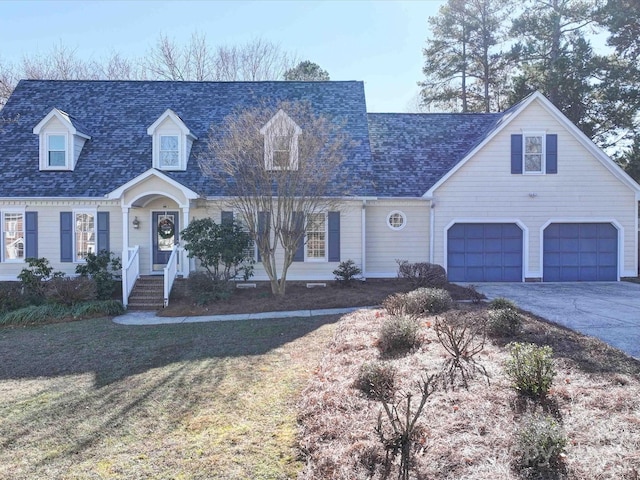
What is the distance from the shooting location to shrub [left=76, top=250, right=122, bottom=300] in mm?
13023

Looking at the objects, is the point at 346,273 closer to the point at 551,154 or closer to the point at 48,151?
the point at 551,154

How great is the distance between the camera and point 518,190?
15.1 metres

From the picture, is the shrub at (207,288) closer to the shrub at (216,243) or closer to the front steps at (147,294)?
the shrub at (216,243)

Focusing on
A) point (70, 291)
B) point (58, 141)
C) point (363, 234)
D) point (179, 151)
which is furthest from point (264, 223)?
point (58, 141)

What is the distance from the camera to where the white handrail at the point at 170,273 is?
12.5 metres

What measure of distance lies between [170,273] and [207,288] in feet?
4.35

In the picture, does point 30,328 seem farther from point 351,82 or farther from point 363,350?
point 351,82

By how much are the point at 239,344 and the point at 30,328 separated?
615cm

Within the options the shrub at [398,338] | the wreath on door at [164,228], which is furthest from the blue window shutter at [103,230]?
the shrub at [398,338]

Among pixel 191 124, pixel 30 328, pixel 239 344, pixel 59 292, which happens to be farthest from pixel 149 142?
pixel 239 344

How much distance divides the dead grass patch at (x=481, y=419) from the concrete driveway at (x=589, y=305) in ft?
4.48

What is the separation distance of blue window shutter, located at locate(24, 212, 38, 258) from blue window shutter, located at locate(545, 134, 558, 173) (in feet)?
58.4

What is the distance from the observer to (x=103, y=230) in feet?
48.5

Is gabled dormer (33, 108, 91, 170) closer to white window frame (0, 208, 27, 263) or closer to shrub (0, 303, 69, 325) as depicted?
white window frame (0, 208, 27, 263)
